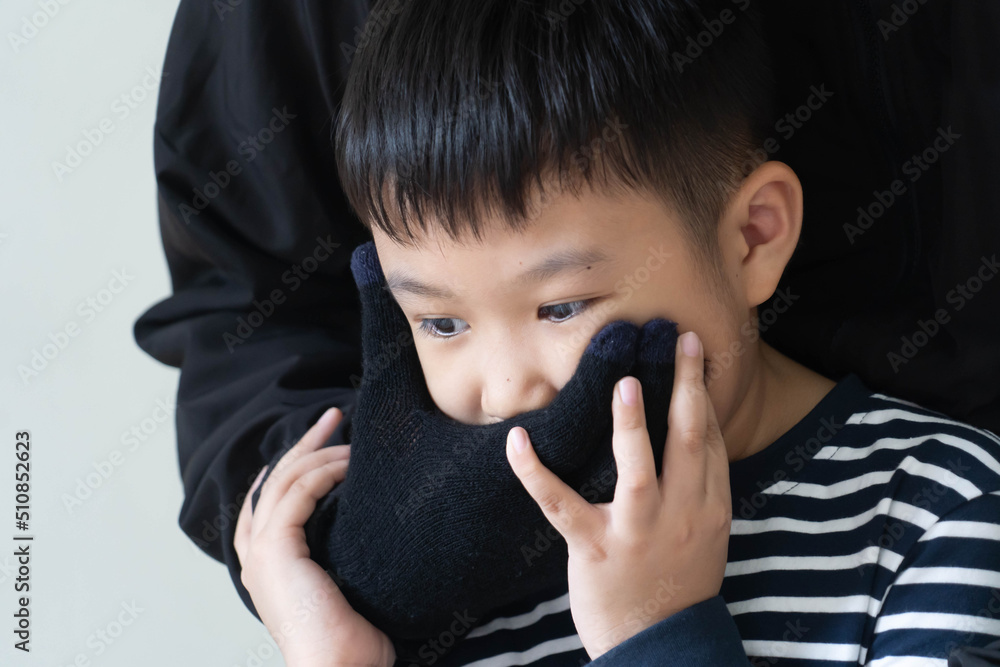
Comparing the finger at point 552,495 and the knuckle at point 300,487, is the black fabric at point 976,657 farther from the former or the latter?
the knuckle at point 300,487

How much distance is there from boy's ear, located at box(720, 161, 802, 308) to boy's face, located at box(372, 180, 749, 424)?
30 millimetres

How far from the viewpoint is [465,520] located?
770 millimetres

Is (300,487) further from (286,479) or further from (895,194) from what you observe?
(895,194)

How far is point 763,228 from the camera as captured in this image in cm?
84

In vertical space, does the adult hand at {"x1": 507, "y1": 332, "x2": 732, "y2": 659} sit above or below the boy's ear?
below

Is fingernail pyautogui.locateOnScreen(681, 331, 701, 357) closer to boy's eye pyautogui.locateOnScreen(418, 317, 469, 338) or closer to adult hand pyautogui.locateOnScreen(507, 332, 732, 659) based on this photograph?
adult hand pyautogui.locateOnScreen(507, 332, 732, 659)

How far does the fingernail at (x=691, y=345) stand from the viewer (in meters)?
0.76

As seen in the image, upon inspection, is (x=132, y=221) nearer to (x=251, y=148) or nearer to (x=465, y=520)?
(x=251, y=148)

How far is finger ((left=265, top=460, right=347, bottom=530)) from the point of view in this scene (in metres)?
0.90

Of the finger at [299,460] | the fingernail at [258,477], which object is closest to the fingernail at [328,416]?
the finger at [299,460]

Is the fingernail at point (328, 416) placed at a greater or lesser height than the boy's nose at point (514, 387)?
lesser

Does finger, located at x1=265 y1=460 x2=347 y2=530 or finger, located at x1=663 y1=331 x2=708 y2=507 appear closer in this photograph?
finger, located at x1=663 y1=331 x2=708 y2=507

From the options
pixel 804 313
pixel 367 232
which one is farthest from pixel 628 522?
pixel 367 232

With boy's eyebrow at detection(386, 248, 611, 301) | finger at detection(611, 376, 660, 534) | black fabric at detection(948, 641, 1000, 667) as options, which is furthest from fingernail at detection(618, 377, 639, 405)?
black fabric at detection(948, 641, 1000, 667)
